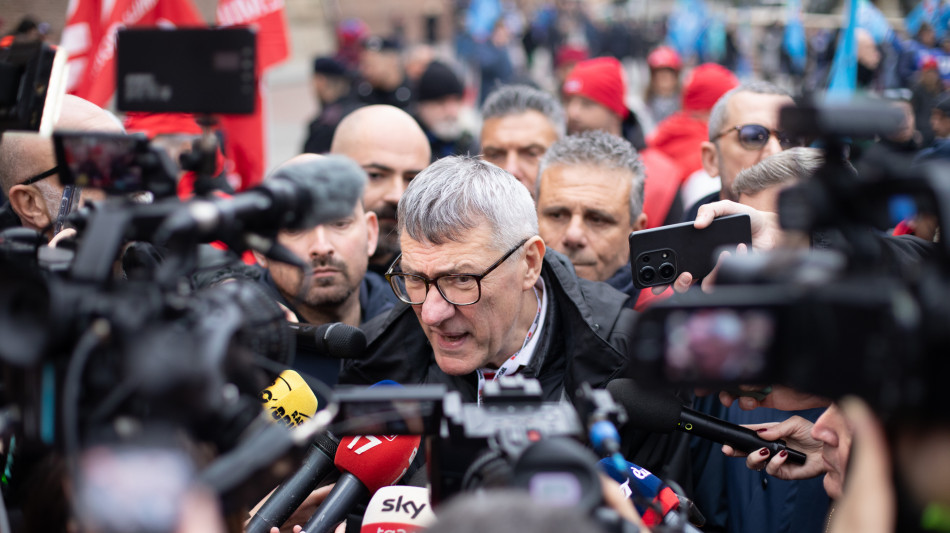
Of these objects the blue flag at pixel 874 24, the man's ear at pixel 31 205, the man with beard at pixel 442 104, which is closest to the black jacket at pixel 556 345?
the man's ear at pixel 31 205

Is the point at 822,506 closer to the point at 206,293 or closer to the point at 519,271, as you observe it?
the point at 519,271

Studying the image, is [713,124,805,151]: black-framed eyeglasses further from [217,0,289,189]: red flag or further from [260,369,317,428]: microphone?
[217,0,289,189]: red flag

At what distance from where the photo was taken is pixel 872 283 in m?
1.35

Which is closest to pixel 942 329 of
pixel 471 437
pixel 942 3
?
pixel 471 437

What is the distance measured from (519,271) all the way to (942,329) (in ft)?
5.25

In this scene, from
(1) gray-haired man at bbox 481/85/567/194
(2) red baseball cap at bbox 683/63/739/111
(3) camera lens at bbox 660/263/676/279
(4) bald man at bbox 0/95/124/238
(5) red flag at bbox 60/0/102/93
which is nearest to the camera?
(3) camera lens at bbox 660/263/676/279

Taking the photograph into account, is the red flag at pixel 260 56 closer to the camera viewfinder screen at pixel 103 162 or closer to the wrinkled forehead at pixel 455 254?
the wrinkled forehead at pixel 455 254

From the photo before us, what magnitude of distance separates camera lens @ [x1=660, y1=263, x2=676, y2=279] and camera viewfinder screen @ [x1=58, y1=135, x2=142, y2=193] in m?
1.56

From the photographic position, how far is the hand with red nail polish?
2.32 meters

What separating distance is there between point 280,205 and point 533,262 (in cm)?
135

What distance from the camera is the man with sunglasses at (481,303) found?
2.67 metres

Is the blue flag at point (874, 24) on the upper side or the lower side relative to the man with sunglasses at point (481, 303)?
upper

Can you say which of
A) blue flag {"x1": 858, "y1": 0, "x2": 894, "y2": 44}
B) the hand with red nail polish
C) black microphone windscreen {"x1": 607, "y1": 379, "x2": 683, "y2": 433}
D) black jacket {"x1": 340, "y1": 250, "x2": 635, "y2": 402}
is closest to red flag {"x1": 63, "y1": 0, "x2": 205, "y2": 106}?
black jacket {"x1": 340, "y1": 250, "x2": 635, "y2": 402}

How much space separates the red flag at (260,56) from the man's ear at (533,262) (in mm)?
3723
